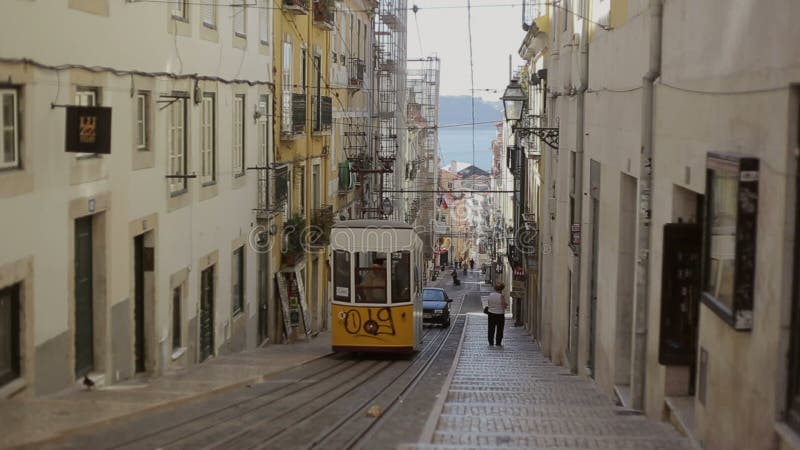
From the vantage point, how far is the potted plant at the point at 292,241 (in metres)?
24.6

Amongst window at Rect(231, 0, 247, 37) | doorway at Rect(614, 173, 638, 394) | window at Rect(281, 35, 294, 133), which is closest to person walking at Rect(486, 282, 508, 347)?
window at Rect(281, 35, 294, 133)

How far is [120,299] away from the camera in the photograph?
13.2 m

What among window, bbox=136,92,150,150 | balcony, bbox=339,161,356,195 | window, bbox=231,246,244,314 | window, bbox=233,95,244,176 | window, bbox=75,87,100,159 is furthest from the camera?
balcony, bbox=339,161,356,195

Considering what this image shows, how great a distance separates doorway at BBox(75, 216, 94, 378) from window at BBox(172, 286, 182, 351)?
3.30 metres

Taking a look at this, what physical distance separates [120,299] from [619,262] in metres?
6.41

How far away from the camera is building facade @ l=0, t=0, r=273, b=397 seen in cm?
1012

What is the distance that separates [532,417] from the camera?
1085 cm

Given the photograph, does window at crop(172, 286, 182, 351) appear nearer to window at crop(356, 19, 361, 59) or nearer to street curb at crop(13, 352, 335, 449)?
street curb at crop(13, 352, 335, 449)

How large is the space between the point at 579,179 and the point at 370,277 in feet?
13.8

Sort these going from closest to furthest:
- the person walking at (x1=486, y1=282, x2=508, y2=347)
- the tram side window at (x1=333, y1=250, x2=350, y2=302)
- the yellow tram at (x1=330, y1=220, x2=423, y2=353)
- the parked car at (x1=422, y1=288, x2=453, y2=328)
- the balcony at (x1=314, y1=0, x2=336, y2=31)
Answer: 1. the yellow tram at (x1=330, y1=220, x2=423, y2=353)
2. the tram side window at (x1=333, y1=250, x2=350, y2=302)
3. the person walking at (x1=486, y1=282, x2=508, y2=347)
4. the balcony at (x1=314, y1=0, x2=336, y2=31)
5. the parked car at (x1=422, y1=288, x2=453, y2=328)

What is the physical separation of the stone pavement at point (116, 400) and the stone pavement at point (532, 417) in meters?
2.88

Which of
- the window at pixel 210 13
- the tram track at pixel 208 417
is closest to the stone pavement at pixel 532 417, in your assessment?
the tram track at pixel 208 417

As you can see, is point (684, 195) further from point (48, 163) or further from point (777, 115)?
point (48, 163)

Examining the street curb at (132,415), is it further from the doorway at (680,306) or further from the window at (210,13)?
the window at (210,13)
